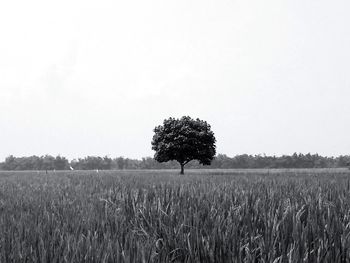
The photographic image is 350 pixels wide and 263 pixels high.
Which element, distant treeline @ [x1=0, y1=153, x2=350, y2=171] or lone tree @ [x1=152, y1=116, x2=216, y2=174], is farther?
distant treeline @ [x1=0, y1=153, x2=350, y2=171]

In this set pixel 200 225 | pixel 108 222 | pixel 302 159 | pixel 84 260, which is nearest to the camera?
pixel 84 260

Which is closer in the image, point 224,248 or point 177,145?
point 224,248

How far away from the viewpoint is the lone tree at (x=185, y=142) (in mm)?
52312

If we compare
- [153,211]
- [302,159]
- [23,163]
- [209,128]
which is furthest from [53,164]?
[153,211]

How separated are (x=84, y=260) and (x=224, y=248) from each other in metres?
1.08

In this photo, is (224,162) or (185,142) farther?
(224,162)

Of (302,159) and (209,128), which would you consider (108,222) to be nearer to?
(209,128)

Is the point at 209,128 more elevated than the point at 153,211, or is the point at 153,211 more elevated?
the point at 209,128

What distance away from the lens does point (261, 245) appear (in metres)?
2.67

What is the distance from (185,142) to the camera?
172 feet

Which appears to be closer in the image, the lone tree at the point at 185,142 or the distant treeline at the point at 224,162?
the lone tree at the point at 185,142

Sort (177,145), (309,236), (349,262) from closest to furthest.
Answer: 1. (349,262)
2. (309,236)
3. (177,145)

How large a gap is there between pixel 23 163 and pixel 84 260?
668 feet

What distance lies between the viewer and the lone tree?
172 ft
